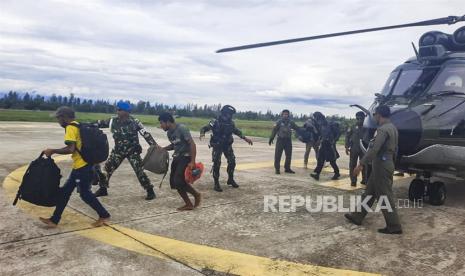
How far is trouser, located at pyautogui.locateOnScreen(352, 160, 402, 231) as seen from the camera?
5754 millimetres

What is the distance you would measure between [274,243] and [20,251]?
3031 millimetres


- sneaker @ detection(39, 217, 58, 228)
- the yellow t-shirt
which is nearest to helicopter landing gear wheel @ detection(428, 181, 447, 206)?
the yellow t-shirt

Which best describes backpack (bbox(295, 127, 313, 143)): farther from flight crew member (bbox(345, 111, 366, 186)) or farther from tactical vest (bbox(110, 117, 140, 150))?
tactical vest (bbox(110, 117, 140, 150))

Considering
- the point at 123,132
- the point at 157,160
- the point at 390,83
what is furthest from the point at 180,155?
the point at 390,83

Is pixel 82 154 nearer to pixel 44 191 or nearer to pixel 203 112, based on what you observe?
pixel 44 191

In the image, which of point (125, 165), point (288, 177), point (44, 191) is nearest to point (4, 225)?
point (44, 191)

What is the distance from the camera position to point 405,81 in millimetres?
7949

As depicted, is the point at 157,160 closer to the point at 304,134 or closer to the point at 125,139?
the point at 125,139

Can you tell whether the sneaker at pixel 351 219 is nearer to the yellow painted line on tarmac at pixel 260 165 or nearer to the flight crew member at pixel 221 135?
the flight crew member at pixel 221 135

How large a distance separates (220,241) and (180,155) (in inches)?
79.0

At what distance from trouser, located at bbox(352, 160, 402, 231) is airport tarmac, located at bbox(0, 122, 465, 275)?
7.6 inches

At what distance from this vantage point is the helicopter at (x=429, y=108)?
6754 millimetres

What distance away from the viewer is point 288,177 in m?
10.5

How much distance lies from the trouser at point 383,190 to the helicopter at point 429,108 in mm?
1162
